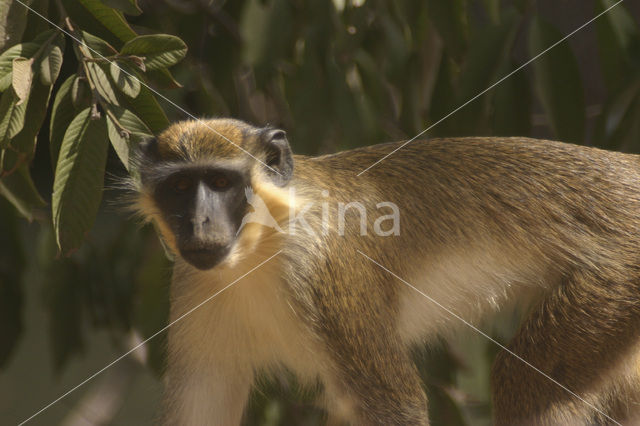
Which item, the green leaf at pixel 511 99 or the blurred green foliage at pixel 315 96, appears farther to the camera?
the green leaf at pixel 511 99

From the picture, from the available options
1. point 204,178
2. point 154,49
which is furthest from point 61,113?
point 204,178

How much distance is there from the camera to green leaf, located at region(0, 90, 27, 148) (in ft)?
6.05

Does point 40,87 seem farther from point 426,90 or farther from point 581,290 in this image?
point 581,290

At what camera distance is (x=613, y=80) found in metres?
2.54

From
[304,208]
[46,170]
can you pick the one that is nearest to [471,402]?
[304,208]

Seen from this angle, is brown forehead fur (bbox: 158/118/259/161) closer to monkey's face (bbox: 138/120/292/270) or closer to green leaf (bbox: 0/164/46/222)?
monkey's face (bbox: 138/120/292/270)

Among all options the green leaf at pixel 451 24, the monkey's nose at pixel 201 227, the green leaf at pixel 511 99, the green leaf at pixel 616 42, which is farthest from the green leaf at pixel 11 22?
the green leaf at pixel 616 42

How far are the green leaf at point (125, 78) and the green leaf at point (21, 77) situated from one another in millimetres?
194

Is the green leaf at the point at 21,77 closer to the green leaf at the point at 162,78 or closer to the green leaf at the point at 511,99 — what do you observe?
the green leaf at the point at 162,78

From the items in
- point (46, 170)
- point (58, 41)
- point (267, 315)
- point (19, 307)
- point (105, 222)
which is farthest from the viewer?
point (19, 307)

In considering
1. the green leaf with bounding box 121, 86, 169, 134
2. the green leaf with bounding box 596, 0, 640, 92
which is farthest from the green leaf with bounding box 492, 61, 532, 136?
the green leaf with bounding box 121, 86, 169, 134

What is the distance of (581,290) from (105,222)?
58.9 inches

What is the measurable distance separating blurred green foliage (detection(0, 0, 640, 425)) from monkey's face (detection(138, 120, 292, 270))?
0.36 ft

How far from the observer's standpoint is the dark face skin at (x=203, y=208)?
6.06ft
